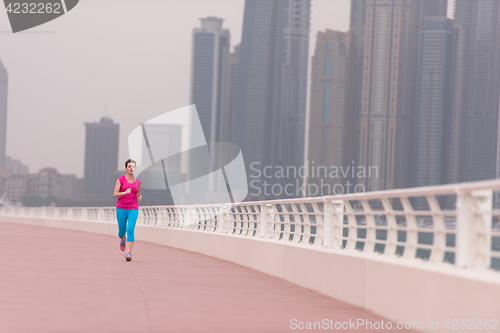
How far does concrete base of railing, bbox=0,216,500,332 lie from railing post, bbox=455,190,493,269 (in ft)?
0.45

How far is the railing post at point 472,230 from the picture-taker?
643cm

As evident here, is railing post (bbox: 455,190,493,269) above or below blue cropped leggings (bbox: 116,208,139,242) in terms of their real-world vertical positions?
above

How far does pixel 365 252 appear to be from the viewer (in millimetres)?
9172

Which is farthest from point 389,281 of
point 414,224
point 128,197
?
point 128,197

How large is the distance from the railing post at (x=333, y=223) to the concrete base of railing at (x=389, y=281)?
9.6 inches

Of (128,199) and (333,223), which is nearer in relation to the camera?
(333,223)

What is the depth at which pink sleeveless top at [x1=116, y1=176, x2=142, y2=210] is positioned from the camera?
14923mm

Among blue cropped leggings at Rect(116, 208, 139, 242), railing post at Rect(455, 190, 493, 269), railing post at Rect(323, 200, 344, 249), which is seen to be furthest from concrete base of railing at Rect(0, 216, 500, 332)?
blue cropped leggings at Rect(116, 208, 139, 242)

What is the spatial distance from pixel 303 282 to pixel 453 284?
489 cm

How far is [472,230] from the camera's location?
6.56 meters

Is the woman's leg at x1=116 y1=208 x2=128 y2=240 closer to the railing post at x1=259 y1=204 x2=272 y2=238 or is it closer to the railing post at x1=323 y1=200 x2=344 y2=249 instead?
the railing post at x1=259 y1=204 x2=272 y2=238

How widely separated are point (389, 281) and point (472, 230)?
1.53 metres

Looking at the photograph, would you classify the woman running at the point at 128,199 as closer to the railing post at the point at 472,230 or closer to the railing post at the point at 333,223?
the railing post at the point at 333,223

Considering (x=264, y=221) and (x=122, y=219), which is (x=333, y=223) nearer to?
(x=264, y=221)
